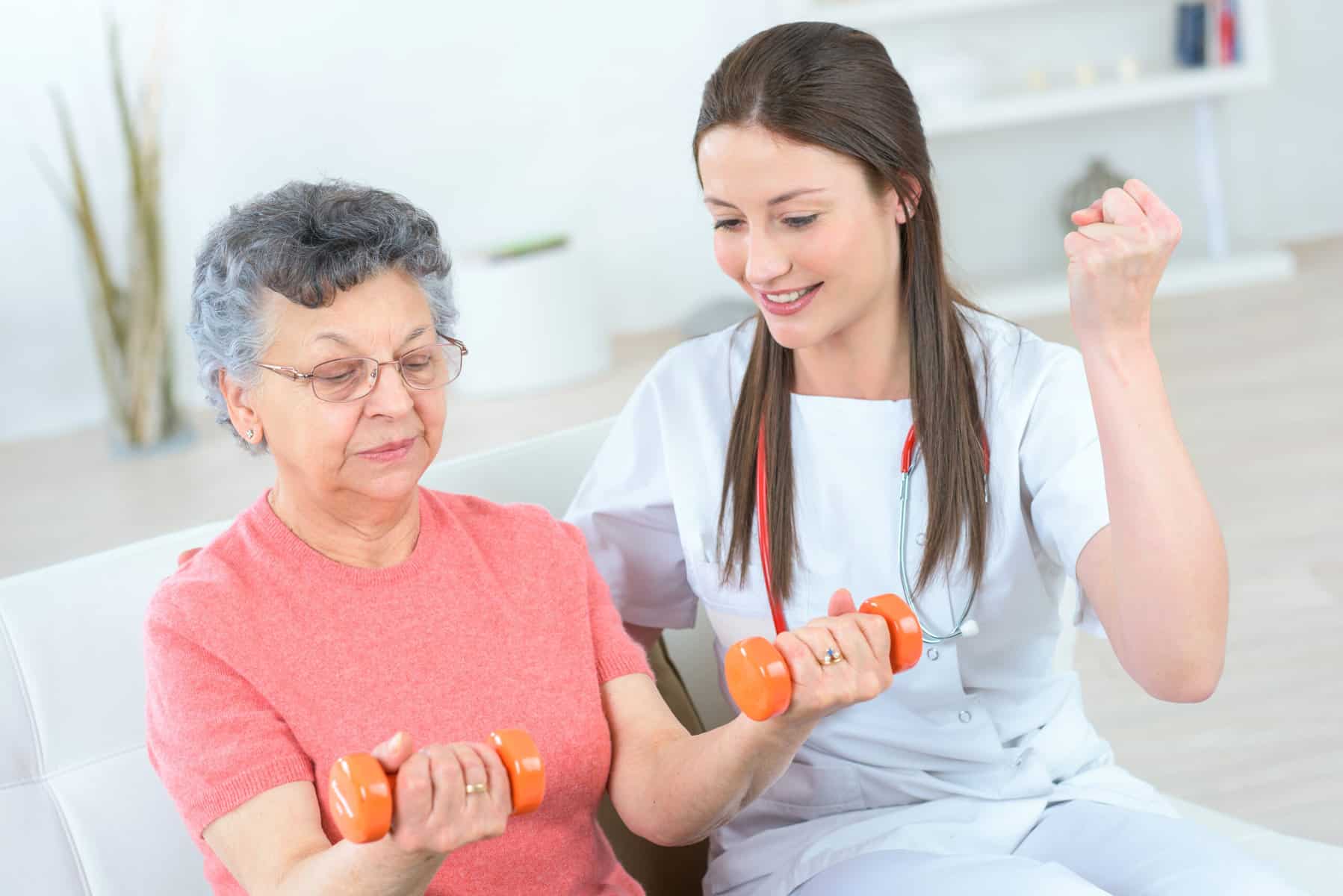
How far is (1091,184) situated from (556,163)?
7.04ft

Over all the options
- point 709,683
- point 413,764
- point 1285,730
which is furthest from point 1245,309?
point 413,764

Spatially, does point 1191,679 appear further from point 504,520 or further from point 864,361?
point 504,520

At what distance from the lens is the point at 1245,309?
5.15 m

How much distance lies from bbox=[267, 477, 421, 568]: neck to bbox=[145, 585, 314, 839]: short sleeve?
0.56 feet

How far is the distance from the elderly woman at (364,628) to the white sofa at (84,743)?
152mm

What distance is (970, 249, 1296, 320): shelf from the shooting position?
17.9 feet

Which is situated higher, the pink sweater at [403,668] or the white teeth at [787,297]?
the white teeth at [787,297]

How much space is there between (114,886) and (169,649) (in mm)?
282

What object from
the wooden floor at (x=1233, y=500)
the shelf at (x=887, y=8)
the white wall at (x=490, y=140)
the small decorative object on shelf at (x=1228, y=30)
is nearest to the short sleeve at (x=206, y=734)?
the wooden floor at (x=1233, y=500)

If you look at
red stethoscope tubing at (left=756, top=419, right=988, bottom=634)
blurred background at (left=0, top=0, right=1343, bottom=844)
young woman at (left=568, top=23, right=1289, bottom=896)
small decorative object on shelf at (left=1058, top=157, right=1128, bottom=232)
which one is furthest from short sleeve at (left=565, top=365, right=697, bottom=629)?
small decorative object on shelf at (left=1058, top=157, right=1128, bottom=232)

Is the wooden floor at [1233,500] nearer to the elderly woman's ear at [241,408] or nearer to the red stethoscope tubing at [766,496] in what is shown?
the red stethoscope tubing at [766,496]

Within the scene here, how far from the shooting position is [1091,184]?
5.75 meters

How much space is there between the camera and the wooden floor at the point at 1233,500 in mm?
2623

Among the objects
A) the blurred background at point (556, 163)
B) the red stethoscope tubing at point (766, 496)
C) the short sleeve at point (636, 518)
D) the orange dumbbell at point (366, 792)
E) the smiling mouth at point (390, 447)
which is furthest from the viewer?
the blurred background at point (556, 163)
